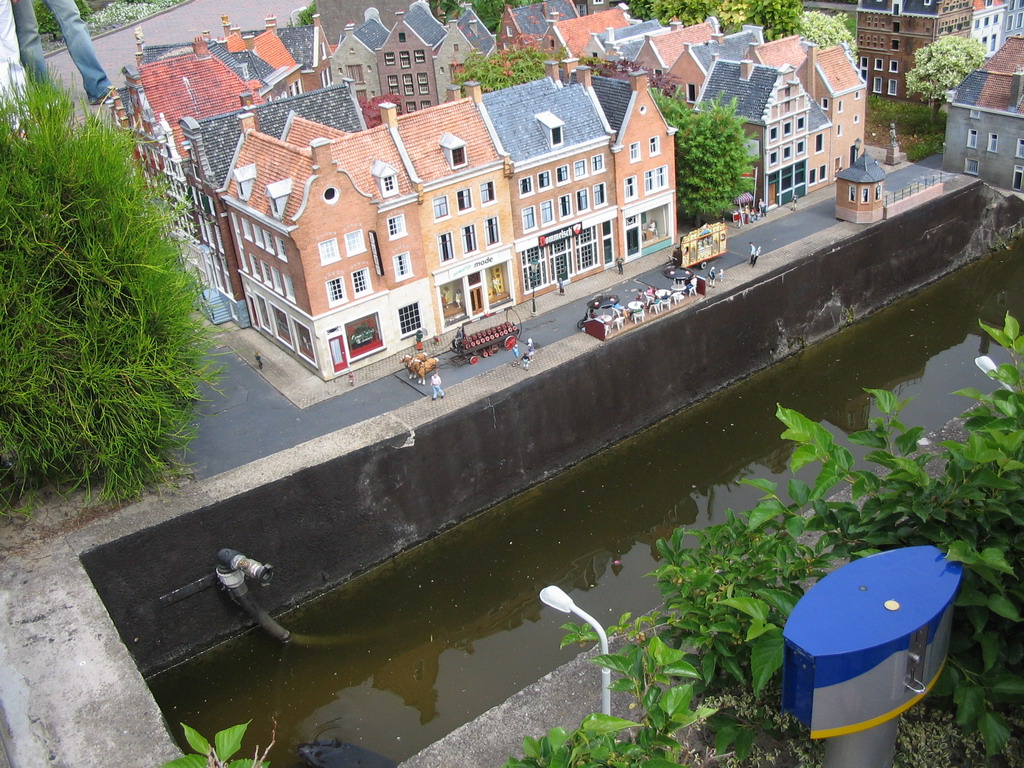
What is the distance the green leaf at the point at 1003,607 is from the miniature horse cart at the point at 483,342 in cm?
2748

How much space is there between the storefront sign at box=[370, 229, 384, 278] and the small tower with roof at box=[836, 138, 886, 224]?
24.1 meters

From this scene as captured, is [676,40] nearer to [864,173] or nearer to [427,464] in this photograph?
[864,173]

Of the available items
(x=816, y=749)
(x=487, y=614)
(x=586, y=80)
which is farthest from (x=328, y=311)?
(x=816, y=749)

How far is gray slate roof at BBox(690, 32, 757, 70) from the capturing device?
5391 cm

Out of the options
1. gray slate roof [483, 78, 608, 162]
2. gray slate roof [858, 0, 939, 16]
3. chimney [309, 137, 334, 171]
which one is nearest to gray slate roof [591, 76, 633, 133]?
gray slate roof [483, 78, 608, 162]

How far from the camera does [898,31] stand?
66625 mm

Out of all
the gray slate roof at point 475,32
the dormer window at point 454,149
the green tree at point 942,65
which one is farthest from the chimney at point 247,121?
the green tree at point 942,65

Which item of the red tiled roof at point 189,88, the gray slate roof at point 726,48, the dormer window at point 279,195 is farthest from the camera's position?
the gray slate roof at point 726,48

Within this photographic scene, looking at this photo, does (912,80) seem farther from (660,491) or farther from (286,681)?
(286,681)

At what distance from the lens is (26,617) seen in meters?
25.4

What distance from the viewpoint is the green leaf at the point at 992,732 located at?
1166cm

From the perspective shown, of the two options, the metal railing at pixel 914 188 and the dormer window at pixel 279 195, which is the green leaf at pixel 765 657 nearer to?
the dormer window at pixel 279 195

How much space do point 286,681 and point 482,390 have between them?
41.3ft

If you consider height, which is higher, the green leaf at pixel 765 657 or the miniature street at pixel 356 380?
the green leaf at pixel 765 657
